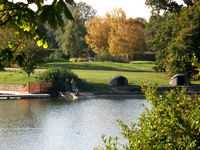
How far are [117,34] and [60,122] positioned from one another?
54.0 metres

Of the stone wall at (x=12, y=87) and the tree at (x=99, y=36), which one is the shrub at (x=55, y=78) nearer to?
the stone wall at (x=12, y=87)

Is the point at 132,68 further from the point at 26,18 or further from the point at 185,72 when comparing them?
the point at 26,18

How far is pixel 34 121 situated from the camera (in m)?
25.7

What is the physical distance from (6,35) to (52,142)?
97.2 feet

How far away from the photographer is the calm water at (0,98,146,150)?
1969 cm

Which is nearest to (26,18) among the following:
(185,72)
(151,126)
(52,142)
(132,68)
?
(151,126)

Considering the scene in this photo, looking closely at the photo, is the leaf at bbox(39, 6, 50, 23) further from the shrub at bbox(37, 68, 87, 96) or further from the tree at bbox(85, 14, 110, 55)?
the tree at bbox(85, 14, 110, 55)

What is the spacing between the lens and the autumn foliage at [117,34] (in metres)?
75.3

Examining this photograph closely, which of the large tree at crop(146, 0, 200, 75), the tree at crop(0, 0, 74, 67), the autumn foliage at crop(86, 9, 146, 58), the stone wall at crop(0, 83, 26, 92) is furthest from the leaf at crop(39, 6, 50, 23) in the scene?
the autumn foliage at crop(86, 9, 146, 58)

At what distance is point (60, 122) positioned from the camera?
25219 mm

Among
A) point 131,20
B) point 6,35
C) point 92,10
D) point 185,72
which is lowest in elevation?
point 185,72

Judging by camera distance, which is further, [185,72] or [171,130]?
[185,72]

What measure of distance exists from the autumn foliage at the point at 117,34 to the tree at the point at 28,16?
68132mm

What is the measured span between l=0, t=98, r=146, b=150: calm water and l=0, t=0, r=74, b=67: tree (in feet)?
41.5
